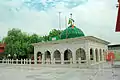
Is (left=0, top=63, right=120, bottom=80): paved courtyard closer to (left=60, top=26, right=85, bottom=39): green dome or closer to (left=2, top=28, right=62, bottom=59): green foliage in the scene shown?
Result: (left=60, top=26, right=85, bottom=39): green dome

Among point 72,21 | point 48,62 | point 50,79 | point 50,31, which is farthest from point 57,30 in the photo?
point 50,79

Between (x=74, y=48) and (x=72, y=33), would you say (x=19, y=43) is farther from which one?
(x=74, y=48)

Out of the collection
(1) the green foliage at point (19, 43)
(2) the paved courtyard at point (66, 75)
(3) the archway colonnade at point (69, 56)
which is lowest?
(2) the paved courtyard at point (66, 75)

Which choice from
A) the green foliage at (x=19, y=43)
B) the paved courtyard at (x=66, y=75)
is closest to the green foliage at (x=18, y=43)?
the green foliage at (x=19, y=43)

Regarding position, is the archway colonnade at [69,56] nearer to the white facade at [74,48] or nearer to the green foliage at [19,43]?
the white facade at [74,48]

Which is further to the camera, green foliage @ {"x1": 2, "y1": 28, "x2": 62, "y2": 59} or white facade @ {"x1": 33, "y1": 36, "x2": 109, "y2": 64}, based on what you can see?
green foliage @ {"x1": 2, "y1": 28, "x2": 62, "y2": 59}

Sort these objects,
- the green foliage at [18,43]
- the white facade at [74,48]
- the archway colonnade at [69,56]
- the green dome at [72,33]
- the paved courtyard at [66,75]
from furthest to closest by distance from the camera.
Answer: the green foliage at [18,43]
the green dome at [72,33]
the archway colonnade at [69,56]
the white facade at [74,48]
the paved courtyard at [66,75]

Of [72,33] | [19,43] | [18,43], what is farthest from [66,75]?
[19,43]

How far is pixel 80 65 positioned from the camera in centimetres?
2445

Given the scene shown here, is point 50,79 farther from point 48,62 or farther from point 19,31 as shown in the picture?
point 19,31

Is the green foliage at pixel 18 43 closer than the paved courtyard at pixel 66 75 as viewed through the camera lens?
No

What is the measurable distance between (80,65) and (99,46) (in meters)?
8.78

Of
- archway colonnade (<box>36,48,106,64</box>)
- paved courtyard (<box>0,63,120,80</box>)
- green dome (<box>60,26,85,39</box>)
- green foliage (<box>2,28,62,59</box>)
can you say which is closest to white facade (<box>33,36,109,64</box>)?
archway colonnade (<box>36,48,106,64</box>)

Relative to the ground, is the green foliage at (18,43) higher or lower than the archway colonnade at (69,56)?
higher
